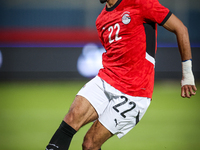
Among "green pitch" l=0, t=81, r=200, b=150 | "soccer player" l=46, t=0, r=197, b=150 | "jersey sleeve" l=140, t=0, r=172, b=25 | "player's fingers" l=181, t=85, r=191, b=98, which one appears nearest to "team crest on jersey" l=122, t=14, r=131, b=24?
"soccer player" l=46, t=0, r=197, b=150

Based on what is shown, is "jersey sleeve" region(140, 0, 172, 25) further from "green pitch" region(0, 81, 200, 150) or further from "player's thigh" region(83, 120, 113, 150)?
"green pitch" region(0, 81, 200, 150)

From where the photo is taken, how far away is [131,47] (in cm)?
255

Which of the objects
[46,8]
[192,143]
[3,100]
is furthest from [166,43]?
[192,143]

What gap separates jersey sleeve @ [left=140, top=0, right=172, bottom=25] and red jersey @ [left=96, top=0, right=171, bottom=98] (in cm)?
3

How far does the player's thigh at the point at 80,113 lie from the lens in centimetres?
244

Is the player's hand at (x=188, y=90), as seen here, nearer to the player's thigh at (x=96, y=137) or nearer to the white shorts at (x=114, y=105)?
the white shorts at (x=114, y=105)

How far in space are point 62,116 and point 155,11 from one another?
3402 millimetres

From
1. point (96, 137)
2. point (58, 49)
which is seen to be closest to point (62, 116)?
point (96, 137)

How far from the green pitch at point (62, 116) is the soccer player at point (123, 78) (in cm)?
125

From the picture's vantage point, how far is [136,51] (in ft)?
8.38

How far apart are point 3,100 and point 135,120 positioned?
486 centimetres

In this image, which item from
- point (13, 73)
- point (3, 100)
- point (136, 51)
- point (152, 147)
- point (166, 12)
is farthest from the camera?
point (13, 73)

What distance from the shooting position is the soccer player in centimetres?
243

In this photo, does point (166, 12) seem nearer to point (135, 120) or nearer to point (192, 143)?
point (135, 120)
